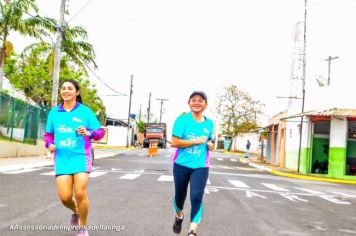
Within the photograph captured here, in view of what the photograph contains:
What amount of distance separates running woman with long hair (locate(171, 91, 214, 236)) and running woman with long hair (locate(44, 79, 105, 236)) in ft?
3.24

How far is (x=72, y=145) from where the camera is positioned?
6.26 metres

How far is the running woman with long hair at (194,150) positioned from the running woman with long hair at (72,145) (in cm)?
99

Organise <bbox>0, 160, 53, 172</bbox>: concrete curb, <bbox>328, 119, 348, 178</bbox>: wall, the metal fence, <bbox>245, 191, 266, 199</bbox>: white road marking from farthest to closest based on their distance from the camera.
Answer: <bbox>328, 119, 348, 178</bbox>: wall → the metal fence → <bbox>0, 160, 53, 172</bbox>: concrete curb → <bbox>245, 191, 266, 199</bbox>: white road marking

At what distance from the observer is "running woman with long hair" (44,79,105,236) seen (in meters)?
6.22

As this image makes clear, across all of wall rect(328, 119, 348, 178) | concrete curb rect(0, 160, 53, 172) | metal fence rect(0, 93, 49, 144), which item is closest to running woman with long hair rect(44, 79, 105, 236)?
concrete curb rect(0, 160, 53, 172)

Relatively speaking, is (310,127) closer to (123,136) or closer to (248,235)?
(248,235)

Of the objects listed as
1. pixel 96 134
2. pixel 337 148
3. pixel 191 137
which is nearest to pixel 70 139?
pixel 96 134

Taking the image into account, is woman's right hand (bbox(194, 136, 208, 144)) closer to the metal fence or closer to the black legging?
the black legging

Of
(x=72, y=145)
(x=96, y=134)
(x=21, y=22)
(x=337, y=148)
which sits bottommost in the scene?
(x=72, y=145)

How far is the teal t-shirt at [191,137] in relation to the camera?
6.70 meters

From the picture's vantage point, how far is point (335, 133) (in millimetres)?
28156

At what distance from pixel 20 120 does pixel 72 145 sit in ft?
72.2

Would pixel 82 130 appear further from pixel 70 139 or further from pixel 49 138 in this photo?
pixel 49 138

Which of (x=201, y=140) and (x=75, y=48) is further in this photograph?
(x=75, y=48)
